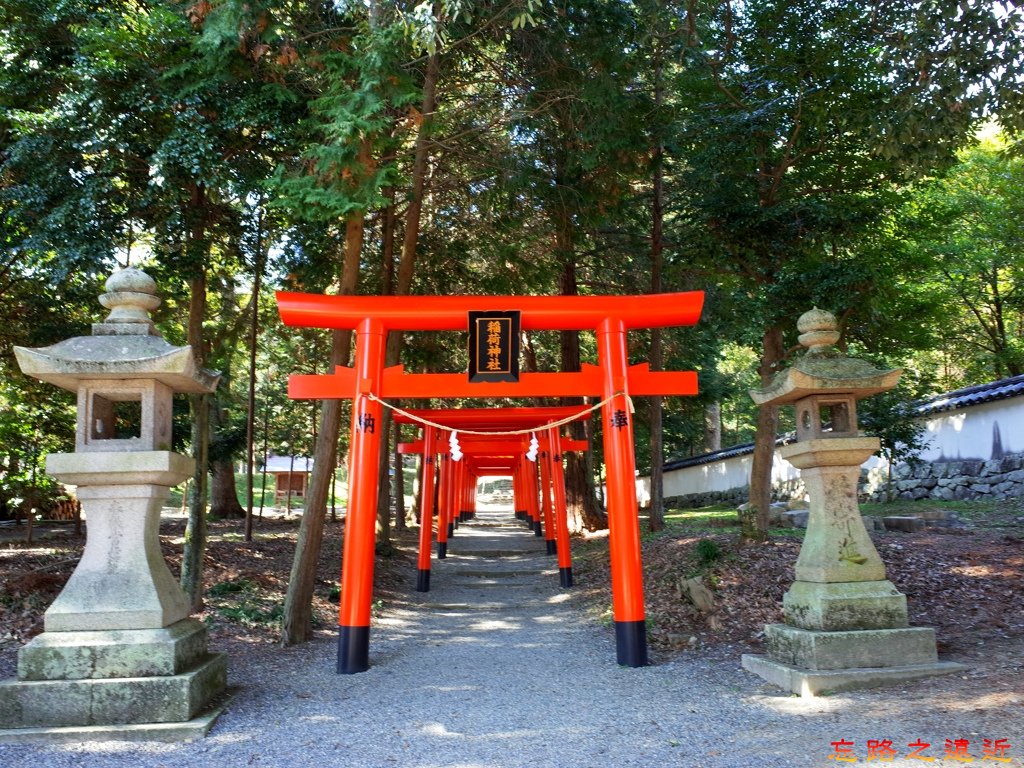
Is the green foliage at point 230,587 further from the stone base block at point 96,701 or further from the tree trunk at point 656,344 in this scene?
the tree trunk at point 656,344

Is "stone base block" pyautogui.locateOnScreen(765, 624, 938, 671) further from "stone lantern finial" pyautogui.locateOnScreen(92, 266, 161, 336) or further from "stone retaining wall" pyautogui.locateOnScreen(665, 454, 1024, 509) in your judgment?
"stone retaining wall" pyautogui.locateOnScreen(665, 454, 1024, 509)

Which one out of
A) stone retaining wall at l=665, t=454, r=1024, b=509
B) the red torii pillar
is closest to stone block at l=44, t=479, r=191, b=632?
the red torii pillar

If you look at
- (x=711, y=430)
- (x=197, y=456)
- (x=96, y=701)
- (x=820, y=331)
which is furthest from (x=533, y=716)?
(x=711, y=430)

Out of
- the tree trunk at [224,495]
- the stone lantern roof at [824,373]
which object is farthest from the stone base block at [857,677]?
the tree trunk at [224,495]

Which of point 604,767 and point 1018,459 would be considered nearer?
point 604,767

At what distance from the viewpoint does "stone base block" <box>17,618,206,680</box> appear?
461 cm

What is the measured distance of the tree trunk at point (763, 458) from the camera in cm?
905

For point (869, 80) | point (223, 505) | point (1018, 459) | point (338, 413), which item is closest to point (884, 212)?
point (869, 80)

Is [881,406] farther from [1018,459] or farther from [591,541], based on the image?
[591,541]

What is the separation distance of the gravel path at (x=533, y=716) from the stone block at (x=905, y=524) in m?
5.18

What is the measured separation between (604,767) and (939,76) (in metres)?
6.70

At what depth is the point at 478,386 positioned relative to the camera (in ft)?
21.6

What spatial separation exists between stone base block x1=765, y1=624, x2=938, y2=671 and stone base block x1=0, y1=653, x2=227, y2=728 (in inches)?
163

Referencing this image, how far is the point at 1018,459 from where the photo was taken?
41.2ft
